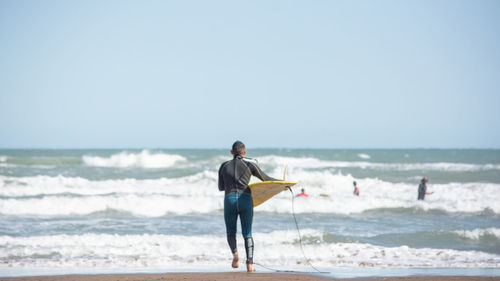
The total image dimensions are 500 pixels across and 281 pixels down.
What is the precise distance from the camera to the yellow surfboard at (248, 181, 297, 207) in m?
6.91

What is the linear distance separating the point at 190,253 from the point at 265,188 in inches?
121

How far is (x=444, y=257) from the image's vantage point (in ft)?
30.2

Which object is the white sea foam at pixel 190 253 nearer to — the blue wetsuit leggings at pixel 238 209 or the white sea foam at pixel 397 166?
the blue wetsuit leggings at pixel 238 209

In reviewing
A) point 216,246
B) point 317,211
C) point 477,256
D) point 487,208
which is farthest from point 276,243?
point 487,208

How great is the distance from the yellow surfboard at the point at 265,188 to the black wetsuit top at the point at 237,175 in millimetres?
152

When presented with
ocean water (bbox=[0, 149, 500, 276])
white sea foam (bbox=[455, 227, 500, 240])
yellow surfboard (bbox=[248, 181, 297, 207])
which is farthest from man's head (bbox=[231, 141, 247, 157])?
Result: white sea foam (bbox=[455, 227, 500, 240])

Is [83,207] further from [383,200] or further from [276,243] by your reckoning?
[383,200]

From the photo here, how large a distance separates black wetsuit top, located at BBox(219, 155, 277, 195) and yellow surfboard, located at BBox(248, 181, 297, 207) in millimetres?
152

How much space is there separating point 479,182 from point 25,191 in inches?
888

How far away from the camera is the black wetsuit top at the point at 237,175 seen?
6.71m

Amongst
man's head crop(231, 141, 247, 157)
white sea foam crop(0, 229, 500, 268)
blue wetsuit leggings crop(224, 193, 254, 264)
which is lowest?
white sea foam crop(0, 229, 500, 268)

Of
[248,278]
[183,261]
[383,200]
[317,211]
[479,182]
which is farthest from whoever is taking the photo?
[479,182]

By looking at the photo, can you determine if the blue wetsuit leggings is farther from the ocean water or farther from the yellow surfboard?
the ocean water

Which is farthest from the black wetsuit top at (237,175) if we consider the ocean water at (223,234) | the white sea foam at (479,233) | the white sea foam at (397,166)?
the white sea foam at (397,166)
